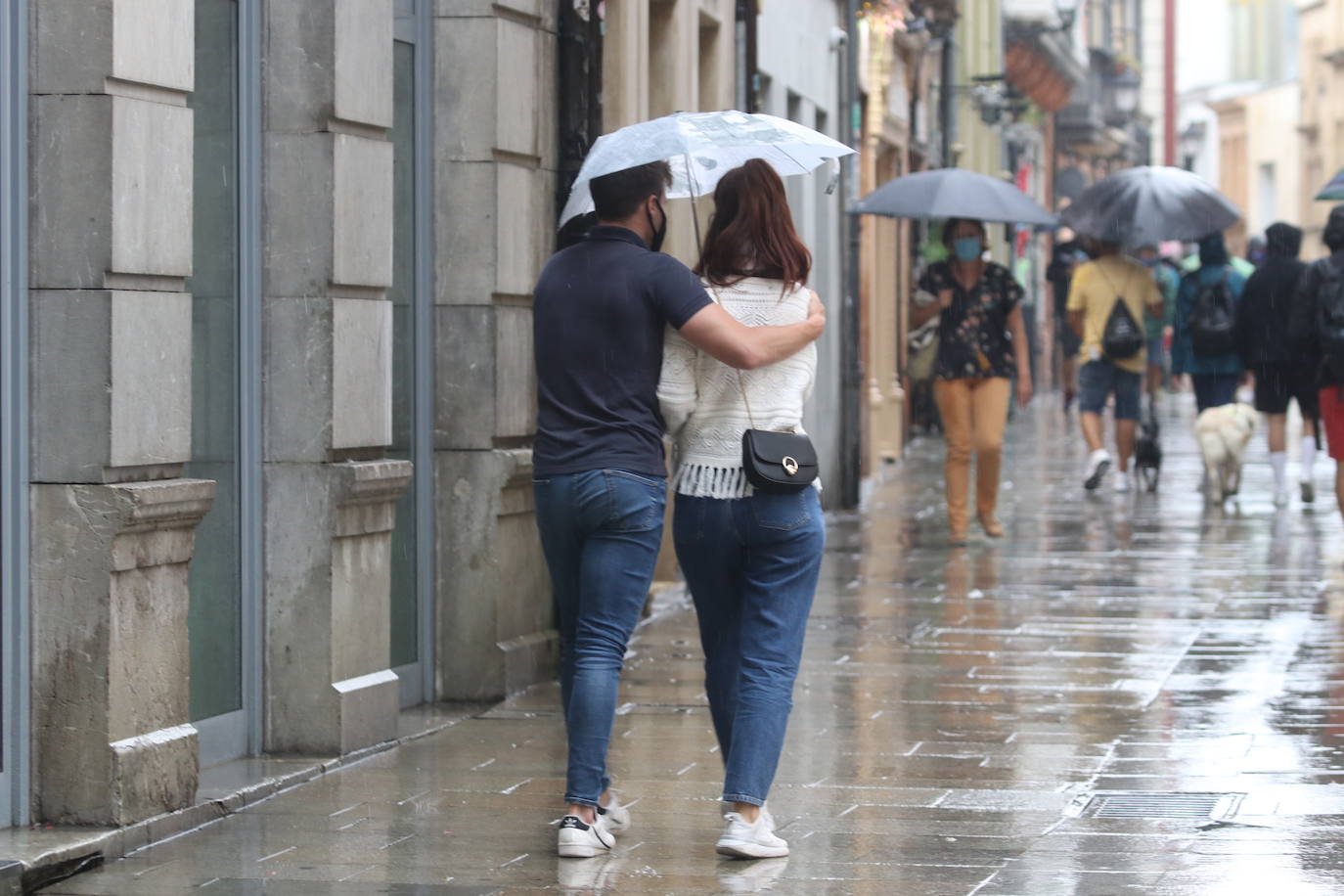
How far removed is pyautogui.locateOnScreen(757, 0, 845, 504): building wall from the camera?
722 inches

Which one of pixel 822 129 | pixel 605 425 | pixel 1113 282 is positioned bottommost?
pixel 605 425

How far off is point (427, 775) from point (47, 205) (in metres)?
2.20

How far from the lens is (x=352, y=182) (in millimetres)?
8297

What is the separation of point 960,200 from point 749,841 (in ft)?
34.2

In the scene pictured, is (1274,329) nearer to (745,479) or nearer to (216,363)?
(216,363)

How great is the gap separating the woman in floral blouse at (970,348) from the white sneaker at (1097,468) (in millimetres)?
3888

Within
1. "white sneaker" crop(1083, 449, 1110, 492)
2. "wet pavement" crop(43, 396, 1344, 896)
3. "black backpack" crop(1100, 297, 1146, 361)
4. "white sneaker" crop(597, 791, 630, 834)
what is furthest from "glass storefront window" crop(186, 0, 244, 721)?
"white sneaker" crop(1083, 449, 1110, 492)

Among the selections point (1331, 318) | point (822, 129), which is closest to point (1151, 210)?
point (822, 129)

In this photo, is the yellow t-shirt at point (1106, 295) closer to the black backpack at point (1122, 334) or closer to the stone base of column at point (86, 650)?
the black backpack at point (1122, 334)

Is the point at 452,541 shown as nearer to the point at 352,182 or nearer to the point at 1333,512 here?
the point at 352,182

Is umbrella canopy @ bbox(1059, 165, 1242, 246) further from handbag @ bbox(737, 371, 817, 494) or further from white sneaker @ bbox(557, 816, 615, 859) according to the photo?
white sneaker @ bbox(557, 816, 615, 859)

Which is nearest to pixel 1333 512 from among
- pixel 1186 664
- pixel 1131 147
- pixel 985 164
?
pixel 1186 664

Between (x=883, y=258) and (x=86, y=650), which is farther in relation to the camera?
(x=883, y=258)

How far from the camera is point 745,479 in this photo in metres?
6.67
